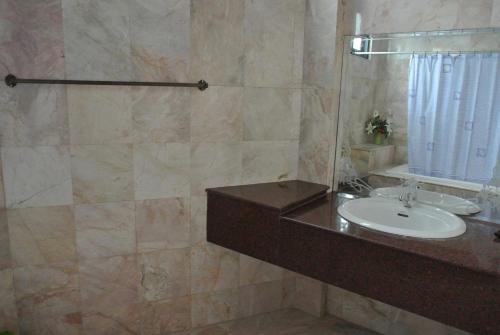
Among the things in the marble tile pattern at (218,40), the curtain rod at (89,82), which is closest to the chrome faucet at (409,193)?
the marble tile pattern at (218,40)

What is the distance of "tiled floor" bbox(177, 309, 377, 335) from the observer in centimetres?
226

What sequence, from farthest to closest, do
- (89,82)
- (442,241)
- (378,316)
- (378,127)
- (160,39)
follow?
(378,316)
(378,127)
(160,39)
(89,82)
(442,241)

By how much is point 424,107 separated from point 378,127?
25 centimetres

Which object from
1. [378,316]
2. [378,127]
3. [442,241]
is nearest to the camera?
[442,241]

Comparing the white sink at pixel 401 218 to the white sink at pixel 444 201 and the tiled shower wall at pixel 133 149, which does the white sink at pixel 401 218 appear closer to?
the white sink at pixel 444 201

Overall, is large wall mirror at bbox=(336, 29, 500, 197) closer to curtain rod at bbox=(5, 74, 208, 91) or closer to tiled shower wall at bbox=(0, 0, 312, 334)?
tiled shower wall at bbox=(0, 0, 312, 334)

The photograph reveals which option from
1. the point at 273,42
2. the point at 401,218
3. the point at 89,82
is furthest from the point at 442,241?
the point at 89,82

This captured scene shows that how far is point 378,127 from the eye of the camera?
2100 mm

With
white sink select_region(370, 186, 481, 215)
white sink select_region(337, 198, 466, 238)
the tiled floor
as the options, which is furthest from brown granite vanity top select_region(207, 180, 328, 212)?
the tiled floor

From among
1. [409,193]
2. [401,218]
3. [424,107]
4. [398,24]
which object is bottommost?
[401,218]

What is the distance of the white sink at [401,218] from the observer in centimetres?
161

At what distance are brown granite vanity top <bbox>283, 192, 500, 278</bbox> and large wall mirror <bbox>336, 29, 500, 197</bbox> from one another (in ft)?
1.06

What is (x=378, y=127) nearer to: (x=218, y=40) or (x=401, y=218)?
(x=401, y=218)

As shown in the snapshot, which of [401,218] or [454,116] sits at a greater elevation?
[454,116]
